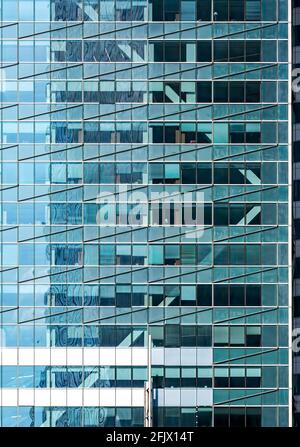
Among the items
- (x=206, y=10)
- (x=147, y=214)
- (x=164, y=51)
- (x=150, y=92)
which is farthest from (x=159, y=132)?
(x=206, y=10)

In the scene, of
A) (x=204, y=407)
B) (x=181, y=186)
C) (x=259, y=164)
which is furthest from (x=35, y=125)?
(x=204, y=407)

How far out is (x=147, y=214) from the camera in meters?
62.3

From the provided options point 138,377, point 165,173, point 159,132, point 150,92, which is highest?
point 150,92

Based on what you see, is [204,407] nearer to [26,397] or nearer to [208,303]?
[208,303]

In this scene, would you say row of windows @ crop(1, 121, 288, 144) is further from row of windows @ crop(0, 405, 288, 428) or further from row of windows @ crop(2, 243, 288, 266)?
row of windows @ crop(0, 405, 288, 428)

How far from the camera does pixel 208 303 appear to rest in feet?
202

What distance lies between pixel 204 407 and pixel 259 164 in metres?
14.3

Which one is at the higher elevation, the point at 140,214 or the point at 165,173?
the point at 165,173

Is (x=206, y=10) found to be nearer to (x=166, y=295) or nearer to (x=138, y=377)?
(x=166, y=295)

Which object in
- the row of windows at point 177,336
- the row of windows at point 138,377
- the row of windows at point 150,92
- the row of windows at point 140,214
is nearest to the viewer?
the row of windows at point 138,377

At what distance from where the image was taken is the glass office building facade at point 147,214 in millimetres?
61656

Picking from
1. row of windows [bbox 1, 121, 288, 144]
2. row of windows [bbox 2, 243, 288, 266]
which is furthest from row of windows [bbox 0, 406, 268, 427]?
row of windows [bbox 1, 121, 288, 144]

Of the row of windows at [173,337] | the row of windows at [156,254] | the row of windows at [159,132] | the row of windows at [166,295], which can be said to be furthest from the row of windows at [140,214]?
the row of windows at [173,337]

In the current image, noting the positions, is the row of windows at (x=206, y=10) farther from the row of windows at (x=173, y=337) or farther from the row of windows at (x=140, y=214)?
the row of windows at (x=173, y=337)
